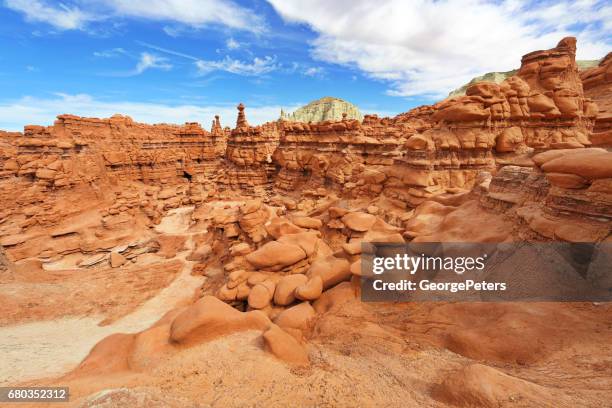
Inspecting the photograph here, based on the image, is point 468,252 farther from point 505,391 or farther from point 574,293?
point 505,391

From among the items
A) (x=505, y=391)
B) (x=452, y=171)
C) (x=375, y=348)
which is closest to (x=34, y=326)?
(x=375, y=348)

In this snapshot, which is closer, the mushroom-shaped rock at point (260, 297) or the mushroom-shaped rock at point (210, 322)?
the mushroom-shaped rock at point (210, 322)

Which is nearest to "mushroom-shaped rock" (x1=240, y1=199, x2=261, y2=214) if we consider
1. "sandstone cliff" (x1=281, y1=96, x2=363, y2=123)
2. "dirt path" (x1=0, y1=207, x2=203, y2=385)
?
"dirt path" (x1=0, y1=207, x2=203, y2=385)

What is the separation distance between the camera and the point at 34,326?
10195 mm

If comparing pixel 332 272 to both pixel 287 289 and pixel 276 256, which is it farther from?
pixel 276 256

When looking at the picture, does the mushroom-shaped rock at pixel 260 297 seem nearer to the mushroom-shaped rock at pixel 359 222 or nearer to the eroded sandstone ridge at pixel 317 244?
the eroded sandstone ridge at pixel 317 244

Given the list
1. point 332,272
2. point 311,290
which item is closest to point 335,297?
point 311,290

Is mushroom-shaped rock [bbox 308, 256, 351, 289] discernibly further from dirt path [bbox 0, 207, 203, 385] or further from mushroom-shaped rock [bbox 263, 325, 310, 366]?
dirt path [bbox 0, 207, 203, 385]

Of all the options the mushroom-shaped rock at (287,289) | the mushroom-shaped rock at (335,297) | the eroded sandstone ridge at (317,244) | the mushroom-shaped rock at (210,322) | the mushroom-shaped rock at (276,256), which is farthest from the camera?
the mushroom-shaped rock at (276,256)

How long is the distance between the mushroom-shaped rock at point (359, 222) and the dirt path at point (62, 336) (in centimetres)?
806

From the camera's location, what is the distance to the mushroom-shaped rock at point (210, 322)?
476 centimetres

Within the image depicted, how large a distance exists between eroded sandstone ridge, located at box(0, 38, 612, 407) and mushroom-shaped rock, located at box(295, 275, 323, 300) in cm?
5

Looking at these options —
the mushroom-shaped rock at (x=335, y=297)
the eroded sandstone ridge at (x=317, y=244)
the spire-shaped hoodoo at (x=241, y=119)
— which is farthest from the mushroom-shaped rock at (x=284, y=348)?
the spire-shaped hoodoo at (x=241, y=119)

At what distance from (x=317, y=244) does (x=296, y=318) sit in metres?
3.74
